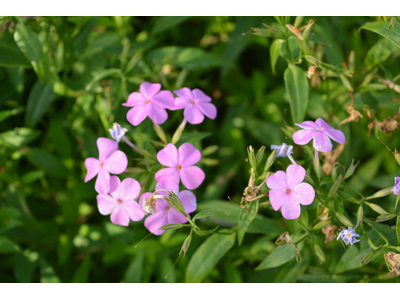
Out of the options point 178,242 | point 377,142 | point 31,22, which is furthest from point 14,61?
point 377,142

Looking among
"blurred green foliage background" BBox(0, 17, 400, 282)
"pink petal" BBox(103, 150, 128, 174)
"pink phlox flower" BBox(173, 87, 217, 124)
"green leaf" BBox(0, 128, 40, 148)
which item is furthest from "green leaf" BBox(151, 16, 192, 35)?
"pink petal" BBox(103, 150, 128, 174)

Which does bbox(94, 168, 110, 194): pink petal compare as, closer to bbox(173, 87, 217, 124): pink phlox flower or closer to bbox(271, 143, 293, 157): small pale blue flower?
bbox(173, 87, 217, 124): pink phlox flower

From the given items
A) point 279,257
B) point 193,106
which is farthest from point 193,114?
point 279,257

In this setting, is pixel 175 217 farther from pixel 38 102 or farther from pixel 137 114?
pixel 38 102

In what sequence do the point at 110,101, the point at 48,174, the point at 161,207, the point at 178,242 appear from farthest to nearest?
the point at 48,174 → the point at 178,242 → the point at 110,101 → the point at 161,207

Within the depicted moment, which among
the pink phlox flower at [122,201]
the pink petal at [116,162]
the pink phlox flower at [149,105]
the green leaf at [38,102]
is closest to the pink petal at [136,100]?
the pink phlox flower at [149,105]

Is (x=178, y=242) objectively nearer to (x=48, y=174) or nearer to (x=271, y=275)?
(x=271, y=275)
